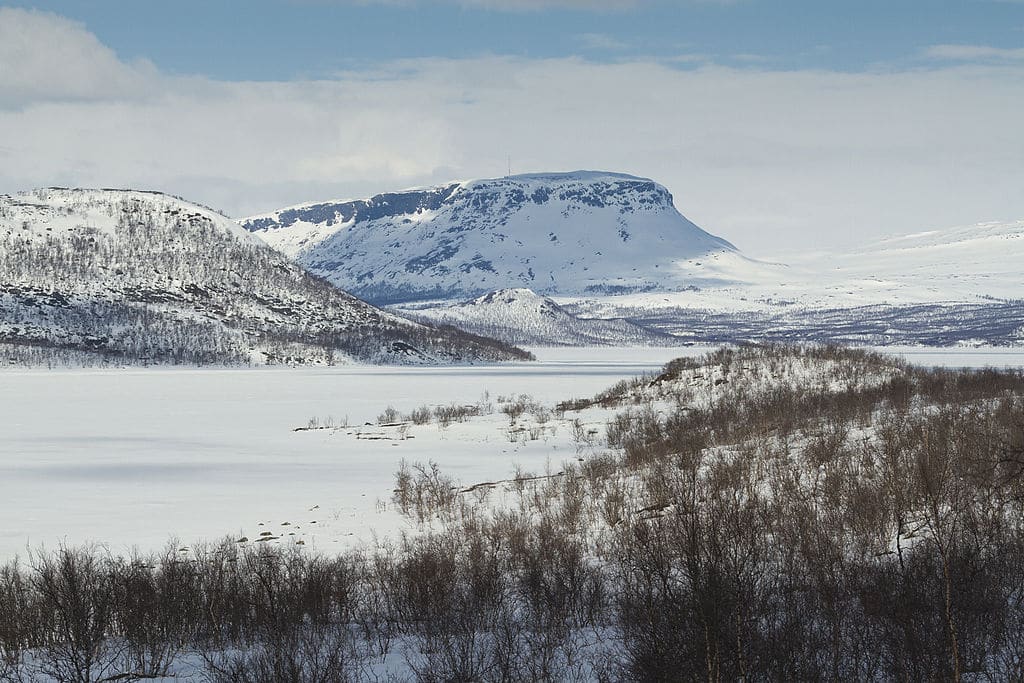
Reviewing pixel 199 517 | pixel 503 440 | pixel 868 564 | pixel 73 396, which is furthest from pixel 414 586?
pixel 73 396

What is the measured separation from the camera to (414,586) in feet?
59.4

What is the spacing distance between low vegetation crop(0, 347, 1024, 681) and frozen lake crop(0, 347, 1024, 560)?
194 inches

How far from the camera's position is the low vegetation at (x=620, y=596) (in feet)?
43.5

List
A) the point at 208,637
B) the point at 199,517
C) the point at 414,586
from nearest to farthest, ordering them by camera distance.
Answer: the point at 208,637, the point at 414,586, the point at 199,517

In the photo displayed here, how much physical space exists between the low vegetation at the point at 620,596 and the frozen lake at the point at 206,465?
492 cm

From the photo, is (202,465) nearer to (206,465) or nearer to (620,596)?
(206,465)

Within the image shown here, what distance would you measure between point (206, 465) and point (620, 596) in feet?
A: 107

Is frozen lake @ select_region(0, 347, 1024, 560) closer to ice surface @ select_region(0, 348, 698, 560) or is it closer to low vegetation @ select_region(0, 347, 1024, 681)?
ice surface @ select_region(0, 348, 698, 560)

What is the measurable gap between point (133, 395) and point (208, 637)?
8837cm

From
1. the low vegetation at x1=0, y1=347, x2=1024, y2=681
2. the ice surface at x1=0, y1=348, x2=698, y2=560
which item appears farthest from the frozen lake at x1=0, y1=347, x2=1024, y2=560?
the low vegetation at x1=0, y1=347, x2=1024, y2=681

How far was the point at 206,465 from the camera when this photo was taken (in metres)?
46.3

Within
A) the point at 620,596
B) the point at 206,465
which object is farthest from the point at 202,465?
the point at 620,596

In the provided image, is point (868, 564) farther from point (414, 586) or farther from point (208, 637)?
point (208, 637)

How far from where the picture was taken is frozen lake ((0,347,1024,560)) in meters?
30.1
